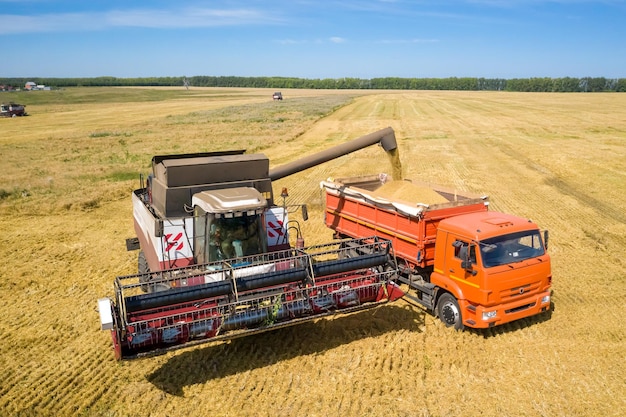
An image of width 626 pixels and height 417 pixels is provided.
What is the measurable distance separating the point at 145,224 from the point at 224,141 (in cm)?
2653

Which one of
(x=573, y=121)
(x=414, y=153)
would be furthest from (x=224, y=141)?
(x=573, y=121)

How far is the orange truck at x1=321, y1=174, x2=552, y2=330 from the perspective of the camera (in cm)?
901

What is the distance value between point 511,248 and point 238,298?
5.11 metres

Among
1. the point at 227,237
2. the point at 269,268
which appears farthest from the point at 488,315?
the point at 227,237

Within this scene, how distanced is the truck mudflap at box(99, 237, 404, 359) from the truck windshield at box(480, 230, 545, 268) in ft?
5.82

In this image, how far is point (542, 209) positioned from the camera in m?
18.6

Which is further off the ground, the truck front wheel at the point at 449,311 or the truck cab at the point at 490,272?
the truck cab at the point at 490,272

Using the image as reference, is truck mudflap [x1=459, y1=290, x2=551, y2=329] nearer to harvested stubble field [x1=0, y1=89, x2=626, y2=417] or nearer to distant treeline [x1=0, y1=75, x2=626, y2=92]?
harvested stubble field [x1=0, y1=89, x2=626, y2=417]

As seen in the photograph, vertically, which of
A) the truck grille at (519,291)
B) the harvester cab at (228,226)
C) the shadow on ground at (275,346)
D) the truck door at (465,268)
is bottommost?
the shadow on ground at (275,346)

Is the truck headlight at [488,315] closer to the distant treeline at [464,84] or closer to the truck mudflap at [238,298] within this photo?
the truck mudflap at [238,298]

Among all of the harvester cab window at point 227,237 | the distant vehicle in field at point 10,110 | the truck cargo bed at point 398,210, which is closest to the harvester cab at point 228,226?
the harvester cab window at point 227,237

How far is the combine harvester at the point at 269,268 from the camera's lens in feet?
26.3

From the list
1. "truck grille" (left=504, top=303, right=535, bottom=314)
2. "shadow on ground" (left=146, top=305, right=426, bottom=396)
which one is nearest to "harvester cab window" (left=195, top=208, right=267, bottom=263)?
"shadow on ground" (left=146, top=305, right=426, bottom=396)

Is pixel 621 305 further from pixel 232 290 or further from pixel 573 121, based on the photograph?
pixel 573 121
